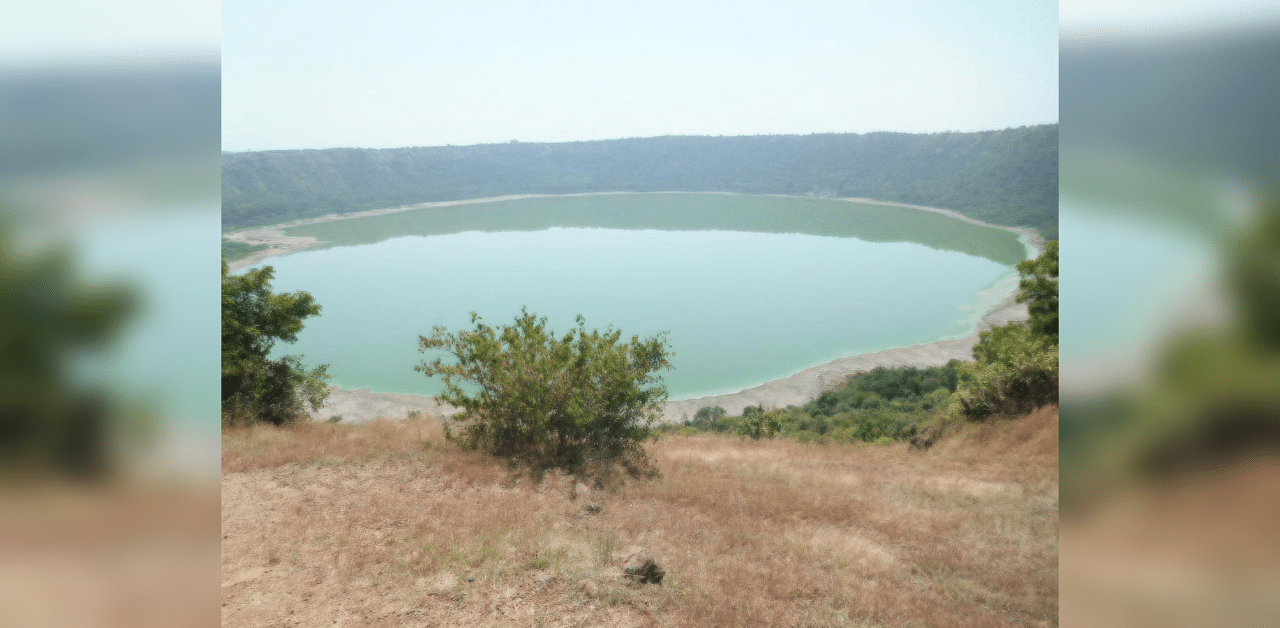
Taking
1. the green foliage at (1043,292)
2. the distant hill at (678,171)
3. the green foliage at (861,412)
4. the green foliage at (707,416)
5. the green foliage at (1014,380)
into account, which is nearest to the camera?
the green foliage at (1014,380)

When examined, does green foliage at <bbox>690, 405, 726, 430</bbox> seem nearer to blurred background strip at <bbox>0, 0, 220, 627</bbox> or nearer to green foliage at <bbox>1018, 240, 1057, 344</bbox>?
green foliage at <bbox>1018, 240, 1057, 344</bbox>

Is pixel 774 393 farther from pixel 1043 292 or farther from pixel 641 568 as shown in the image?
pixel 641 568

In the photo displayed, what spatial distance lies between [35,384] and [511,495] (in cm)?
453

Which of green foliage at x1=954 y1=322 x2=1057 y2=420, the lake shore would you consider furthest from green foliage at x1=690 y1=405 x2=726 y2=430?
the lake shore

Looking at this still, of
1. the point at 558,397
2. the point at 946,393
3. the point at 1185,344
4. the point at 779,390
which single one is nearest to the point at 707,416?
the point at 779,390

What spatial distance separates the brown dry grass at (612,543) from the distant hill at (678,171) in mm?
45304

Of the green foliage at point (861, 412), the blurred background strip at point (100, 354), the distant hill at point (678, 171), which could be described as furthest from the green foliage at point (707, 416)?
the distant hill at point (678, 171)

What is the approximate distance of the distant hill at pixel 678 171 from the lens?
53.5m

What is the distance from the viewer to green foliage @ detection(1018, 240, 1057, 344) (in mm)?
9680

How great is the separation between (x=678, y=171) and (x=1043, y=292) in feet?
230

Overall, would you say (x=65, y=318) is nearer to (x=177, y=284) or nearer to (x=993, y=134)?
(x=177, y=284)

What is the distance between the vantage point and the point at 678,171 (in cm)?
7862

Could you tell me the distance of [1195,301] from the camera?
120 cm

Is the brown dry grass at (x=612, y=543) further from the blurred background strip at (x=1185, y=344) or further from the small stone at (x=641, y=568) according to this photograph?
the blurred background strip at (x=1185, y=344)
